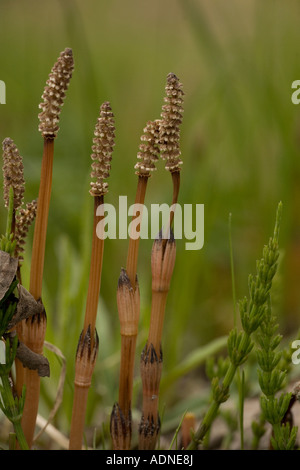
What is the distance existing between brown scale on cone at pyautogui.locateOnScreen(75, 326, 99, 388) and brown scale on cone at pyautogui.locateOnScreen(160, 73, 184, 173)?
0.87 ft

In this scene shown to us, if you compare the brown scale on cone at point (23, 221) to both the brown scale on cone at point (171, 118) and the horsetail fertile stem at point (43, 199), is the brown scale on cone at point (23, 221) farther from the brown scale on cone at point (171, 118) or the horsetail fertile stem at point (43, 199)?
the brown scale on cone at point (171, 118)

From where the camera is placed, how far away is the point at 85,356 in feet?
3.08

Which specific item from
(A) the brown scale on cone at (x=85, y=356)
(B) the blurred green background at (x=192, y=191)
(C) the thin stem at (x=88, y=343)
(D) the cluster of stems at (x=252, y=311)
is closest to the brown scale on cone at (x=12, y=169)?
(C) the thin stem at (x=88, y=343)

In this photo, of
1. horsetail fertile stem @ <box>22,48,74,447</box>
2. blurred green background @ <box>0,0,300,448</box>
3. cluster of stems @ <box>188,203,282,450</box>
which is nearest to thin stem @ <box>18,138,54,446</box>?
horsetail fertile stem @ <box>22,48,74,447</box>

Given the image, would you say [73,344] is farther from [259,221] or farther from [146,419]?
[259,221]

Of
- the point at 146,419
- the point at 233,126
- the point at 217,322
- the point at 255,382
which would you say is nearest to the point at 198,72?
the point at 233,126

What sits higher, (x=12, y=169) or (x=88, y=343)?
(x=12, y=169)

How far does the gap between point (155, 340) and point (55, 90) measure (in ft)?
1.21

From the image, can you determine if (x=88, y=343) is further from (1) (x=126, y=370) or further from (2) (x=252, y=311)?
(2) (x=252, y=311)

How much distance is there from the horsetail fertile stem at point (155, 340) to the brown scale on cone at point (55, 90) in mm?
214

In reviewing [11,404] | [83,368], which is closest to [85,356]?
[83,368]

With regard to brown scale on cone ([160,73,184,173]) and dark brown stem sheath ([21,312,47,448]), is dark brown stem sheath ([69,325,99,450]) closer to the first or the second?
dark brown stem sheath ([21,312,47,448])

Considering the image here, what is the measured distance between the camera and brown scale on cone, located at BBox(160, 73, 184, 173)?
0.85 metres
